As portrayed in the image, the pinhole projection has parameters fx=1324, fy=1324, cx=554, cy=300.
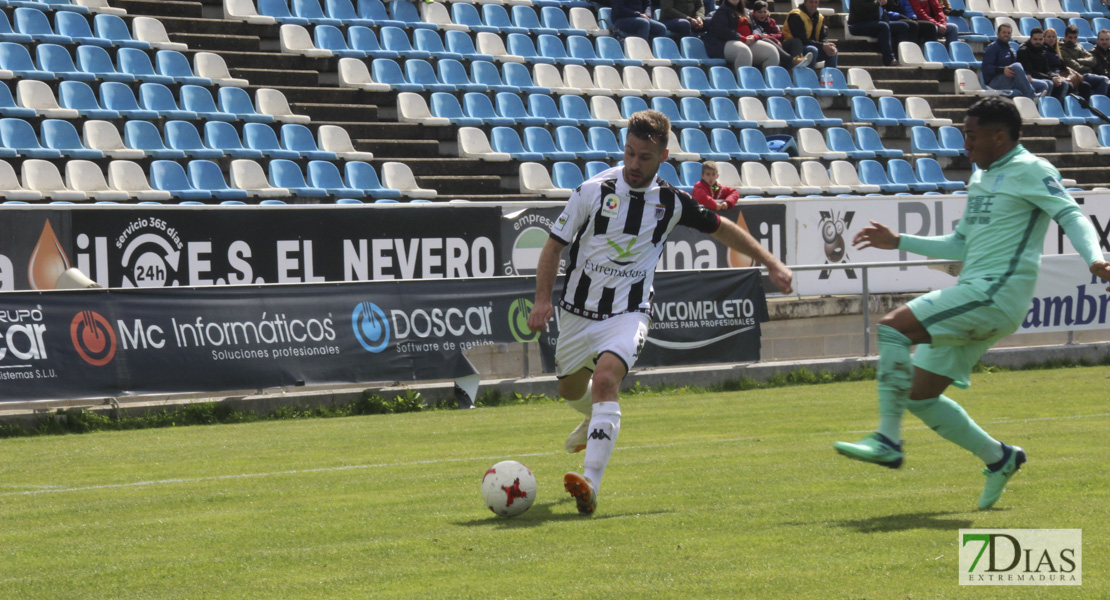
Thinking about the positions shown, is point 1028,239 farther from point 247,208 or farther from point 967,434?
point 247,208

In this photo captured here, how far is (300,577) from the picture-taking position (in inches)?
221

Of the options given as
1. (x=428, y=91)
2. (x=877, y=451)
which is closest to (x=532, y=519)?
(x=877, y=451)

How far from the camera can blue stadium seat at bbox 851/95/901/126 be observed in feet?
83.4

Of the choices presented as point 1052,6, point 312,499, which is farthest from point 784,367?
point 1052,6

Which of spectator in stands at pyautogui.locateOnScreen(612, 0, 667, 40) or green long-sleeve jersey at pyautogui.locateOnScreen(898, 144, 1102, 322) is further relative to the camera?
spectator in stands at pyautogui.locateOnScreen(612, 0, 667, 40)

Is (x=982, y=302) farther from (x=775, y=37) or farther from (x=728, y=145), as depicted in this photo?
(x=775, y=37)

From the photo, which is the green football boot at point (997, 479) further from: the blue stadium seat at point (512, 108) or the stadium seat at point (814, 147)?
the stadium seat at point (814, 147)

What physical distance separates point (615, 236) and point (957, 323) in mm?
1936

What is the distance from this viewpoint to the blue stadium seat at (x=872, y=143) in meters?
24.7

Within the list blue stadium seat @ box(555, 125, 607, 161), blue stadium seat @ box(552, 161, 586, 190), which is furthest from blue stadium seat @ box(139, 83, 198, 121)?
blue stadium seat @ box(555, 125, 607, 161)

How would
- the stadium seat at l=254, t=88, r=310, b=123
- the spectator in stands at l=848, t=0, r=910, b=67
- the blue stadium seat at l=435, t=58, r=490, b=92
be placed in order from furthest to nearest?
the spectator in stands at l=848, t=0, r=910, b=67, the blue stadium seat at l=435, t=58, r=490, b=92, the stadium seat at l=254, t=88, r=310, b=123

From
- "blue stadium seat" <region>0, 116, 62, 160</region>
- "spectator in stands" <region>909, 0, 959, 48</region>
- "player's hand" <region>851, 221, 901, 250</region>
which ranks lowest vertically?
"player's hand" <region>851, 221, 901, 250</region>

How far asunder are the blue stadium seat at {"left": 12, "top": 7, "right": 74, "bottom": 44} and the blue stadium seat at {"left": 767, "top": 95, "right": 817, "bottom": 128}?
1234 centimetres

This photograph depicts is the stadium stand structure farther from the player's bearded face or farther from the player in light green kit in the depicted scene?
the player in light green kit
